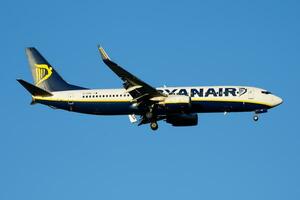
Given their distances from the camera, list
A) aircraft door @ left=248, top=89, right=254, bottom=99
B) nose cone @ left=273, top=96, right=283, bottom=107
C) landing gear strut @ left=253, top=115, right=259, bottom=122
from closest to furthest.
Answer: aircraft door @ left=248, top=89, right=254, bottom=99, landing gear strut @ left=253, top=115, right=259, bottom=122, nose cone @ left=273, top=96, right=283, bottom=107

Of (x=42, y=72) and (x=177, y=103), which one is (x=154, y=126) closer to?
(x=177, y=103)

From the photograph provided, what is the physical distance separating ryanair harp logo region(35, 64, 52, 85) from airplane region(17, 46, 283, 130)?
258cm

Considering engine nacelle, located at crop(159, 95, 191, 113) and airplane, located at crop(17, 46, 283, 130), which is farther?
airplane, located at crop(17, 46, 283, 130)

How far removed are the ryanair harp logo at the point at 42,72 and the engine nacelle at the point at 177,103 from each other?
15785 millimetres

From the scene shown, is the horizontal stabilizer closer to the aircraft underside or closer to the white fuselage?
the white fuselage

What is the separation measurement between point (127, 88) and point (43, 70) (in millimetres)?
13991

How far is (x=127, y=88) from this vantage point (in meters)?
76.9

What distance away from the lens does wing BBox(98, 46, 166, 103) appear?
7388 cm

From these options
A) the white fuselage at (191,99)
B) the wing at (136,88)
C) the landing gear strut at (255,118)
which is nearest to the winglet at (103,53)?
the wing at (136,88)

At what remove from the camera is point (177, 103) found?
76.1m

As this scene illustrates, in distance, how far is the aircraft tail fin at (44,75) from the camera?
84.1 metres

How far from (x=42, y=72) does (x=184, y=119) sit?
16.7 m

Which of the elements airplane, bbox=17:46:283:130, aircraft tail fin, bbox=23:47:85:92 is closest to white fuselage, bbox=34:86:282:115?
airplane, bbox=17:46:283:130

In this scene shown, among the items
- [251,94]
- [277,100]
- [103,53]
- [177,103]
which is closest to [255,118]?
[251,94]
